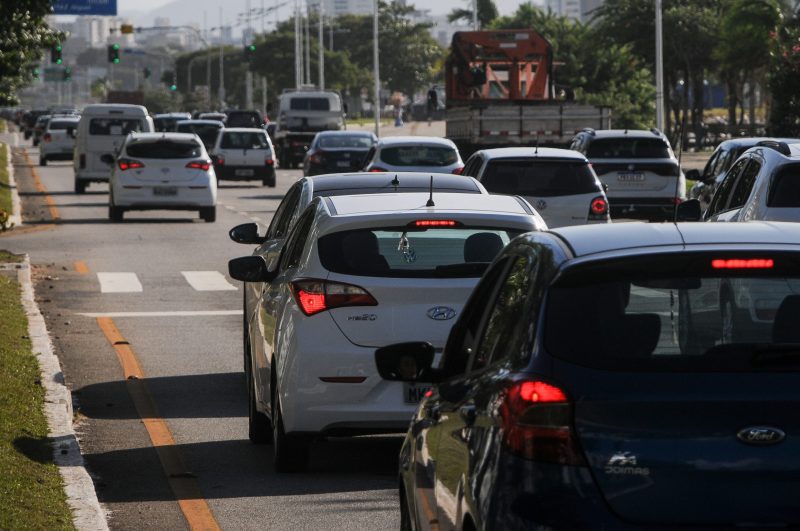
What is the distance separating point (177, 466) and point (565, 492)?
6.14 meters

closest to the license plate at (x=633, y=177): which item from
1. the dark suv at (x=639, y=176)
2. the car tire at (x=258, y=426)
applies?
the dark suv at (x=639, y=176)

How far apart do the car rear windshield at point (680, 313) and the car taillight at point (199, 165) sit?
28952mm

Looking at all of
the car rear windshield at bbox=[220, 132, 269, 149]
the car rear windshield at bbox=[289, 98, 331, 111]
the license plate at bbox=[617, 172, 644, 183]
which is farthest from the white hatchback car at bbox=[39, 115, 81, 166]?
the license plate at bbox=[617, 172, 644, 183]

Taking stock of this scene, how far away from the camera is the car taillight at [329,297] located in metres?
9.61

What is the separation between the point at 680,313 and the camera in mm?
5016

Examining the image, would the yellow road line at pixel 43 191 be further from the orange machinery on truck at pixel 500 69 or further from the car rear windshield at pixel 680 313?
the car rear windshield at pixel 680 313

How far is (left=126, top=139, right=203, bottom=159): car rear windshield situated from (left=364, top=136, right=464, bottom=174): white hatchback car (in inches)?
179

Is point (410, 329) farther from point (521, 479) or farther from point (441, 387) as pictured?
point (521, 479)

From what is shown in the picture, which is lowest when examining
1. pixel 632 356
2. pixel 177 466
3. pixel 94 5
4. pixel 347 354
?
pixel 177 466

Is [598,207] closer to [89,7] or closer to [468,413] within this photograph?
[468,413]

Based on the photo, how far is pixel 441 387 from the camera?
5836mm

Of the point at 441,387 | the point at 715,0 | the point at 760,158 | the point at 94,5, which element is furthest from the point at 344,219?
the point at 715,0

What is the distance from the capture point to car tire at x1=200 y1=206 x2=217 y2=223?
1344 inches

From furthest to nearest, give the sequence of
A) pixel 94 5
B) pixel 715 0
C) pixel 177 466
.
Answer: pixel 715 0, pixel 94 5, pixel 177 466
